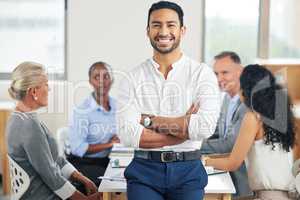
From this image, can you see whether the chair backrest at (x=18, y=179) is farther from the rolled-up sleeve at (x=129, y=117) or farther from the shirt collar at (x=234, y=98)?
the shirt collar at (x=234, y=98)

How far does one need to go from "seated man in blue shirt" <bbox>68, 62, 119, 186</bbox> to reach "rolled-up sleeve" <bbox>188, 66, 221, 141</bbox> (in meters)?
0.50

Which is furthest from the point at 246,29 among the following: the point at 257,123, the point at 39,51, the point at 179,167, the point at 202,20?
the point at 39,51

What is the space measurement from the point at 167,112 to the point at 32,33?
791 millimetres

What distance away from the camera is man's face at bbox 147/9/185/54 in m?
1.98

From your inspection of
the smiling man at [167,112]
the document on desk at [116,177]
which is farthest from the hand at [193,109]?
the document on desk at [116,177]

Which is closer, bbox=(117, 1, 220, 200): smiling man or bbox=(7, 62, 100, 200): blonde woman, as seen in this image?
bbox=(117, 1, 220, 200): smiling man

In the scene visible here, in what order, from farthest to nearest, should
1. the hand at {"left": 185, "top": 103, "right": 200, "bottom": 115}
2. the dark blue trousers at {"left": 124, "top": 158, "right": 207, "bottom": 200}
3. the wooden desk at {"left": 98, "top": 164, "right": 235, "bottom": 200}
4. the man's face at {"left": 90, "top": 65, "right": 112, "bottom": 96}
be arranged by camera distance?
the man's face at {"left": 90, "top": 65, "right": 112, "bottom": 96} < the wooden desk at {"left": 98, "top": 164, "right": 235, "bottom": 200} < the hand at {"left": 185, "top": 103, "right": 200, "bottom": 115} < the dark blue trousers at {"left": 124, "top": 158, "right": 207, "bottom": 200}

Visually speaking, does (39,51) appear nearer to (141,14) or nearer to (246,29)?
(141,14)

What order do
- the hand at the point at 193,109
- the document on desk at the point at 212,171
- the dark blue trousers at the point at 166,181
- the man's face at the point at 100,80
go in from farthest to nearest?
the man's face at the point at 100,80 < the document on desk at the point at 212,171 < the hand at the point at 193,109 < the dark blue trousers at the point at 166,181

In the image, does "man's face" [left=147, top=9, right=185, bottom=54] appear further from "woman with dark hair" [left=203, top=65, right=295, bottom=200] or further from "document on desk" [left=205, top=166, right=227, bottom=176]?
"document on desk" [left=205, top=166, right=227, bottom=176]

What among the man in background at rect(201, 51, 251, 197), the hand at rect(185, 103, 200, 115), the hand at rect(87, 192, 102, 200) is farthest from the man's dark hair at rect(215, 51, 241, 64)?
the hand at rect(87, 192, 102, 200)

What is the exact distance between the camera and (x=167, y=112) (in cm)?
199

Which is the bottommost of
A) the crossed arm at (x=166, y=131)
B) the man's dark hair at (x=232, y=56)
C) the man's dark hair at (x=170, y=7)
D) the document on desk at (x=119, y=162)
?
the document on desk at (x=119, y=162)

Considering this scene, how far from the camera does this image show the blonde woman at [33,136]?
2.25 metres
